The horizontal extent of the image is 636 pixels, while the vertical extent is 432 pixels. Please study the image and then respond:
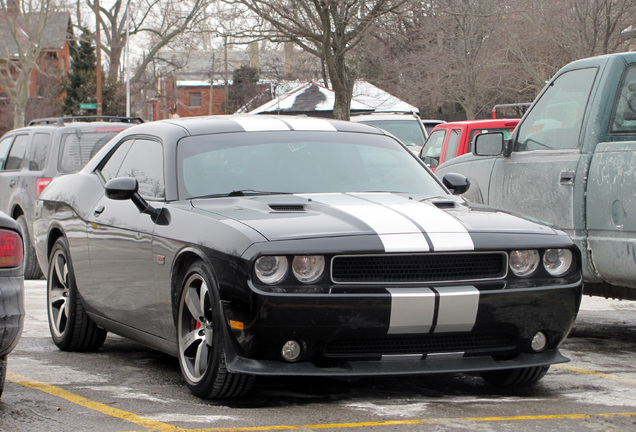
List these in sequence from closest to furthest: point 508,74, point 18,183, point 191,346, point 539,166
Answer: point 191,346
point 539,166
point 18,183
point 508,74

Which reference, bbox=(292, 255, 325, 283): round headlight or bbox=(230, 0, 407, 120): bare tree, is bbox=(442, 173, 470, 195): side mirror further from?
bbox=(230, 0, 407, 120): bare tree

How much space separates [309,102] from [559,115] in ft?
118

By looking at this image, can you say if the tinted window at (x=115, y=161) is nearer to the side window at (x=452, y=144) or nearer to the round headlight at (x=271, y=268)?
the round headlight at (x=271, y=268)

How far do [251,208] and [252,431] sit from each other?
1.38m

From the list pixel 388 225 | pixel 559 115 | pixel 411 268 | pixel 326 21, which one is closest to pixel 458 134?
pixel 326 21

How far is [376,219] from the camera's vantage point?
535cm

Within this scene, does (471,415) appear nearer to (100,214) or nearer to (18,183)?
(100,214)

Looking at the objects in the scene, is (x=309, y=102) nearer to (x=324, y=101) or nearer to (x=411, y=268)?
(x=324, y=101)

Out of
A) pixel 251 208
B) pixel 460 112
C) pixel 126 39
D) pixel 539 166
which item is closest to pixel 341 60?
pixel 539 166

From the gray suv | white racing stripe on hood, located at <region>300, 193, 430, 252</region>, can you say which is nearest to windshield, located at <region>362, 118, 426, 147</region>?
the gray suv

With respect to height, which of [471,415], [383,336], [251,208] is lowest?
[471,415]

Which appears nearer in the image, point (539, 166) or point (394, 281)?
point (394, 281)

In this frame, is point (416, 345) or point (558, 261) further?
point (558, 261)

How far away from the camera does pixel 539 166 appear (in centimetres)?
770
